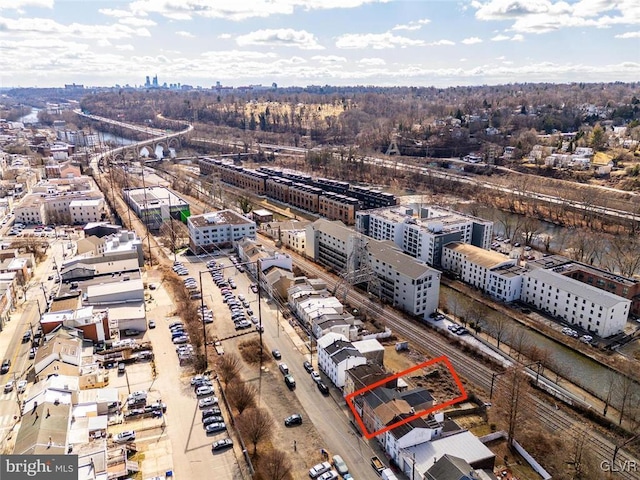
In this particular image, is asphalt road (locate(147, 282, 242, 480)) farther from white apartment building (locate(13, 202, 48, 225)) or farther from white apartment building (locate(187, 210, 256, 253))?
white apartment building (locate(13, 202, 48, 225))

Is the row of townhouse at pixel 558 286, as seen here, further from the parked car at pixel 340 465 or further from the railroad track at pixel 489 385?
the parked car at pixel 340 465

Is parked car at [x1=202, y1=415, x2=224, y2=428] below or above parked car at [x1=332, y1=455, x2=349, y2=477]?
below

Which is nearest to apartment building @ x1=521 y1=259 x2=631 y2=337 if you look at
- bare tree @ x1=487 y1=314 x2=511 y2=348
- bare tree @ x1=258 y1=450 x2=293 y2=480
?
bare tree @ x1=487 y1=314 x2=511 y2=348

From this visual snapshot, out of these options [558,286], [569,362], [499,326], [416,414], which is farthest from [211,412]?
[558,286]

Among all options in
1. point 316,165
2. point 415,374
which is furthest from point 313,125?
point 415,374

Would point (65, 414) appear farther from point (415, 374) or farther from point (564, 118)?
point (564, 118)

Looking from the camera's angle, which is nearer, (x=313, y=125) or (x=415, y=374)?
(x=415, y=374)
